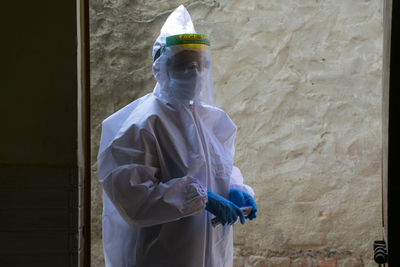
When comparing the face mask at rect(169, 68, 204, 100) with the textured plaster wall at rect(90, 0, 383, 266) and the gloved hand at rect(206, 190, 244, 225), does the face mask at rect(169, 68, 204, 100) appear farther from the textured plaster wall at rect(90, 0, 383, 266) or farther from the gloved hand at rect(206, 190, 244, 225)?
the textured plaster wall at rect(90, 0, 383, 266)

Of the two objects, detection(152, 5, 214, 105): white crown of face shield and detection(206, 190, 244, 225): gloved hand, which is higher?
detection(152, 5, 214, 105): white crown of face shield

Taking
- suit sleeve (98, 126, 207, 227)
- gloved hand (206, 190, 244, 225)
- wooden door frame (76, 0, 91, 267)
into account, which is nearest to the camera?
wooden door frame (76, 0, 91, 267)

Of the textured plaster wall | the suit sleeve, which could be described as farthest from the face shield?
the textured plaster wall

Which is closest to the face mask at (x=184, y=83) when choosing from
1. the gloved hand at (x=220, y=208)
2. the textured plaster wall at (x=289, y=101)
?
the gloved hand at (x=220, y=208)

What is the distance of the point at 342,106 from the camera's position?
9.52 feet

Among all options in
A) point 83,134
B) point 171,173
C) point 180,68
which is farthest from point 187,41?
point 83,134

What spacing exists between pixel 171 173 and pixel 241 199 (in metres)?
0.35

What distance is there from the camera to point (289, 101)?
294 cm

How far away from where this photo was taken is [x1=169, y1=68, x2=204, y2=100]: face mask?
1.81 metres

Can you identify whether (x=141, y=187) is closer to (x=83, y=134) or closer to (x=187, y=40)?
(x=83, y=134)

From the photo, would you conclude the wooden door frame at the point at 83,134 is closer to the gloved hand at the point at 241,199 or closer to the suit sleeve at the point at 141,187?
the suit sleeve at the point at 141,187

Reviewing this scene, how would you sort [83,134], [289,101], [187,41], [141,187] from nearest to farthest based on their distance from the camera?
1. [83,134]
2. [141,187]
3. [187,41]
4. [289,101]

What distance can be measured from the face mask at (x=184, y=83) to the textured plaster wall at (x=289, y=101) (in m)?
1.17

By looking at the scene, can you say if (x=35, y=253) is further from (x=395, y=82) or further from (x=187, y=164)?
(x=395, y=82)
